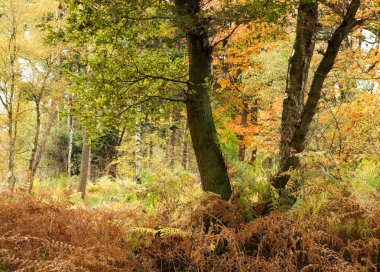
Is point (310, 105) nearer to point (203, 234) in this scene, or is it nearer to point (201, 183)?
point (201, 183)

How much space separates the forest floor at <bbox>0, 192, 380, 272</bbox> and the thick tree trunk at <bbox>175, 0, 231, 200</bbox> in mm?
761

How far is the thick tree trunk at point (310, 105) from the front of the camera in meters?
4.73

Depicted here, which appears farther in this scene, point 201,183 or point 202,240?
point 201,183

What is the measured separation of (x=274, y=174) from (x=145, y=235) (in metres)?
2.42

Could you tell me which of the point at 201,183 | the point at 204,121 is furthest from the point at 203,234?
the point at 204,121

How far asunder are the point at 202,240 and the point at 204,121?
213 cm

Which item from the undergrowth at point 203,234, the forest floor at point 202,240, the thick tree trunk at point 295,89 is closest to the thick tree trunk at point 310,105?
the thick tree trunk at point 295,89

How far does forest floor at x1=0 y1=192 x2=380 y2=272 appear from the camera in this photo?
3270 mm

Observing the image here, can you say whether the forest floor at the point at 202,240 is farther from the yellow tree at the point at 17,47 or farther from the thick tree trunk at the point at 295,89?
the yellow tree at the point at 17,47

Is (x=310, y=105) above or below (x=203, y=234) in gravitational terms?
above

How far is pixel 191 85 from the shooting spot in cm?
523

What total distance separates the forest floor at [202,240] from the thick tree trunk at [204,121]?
761 millimetres

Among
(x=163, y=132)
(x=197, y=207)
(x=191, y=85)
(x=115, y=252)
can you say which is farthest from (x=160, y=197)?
(x=163, y=132)

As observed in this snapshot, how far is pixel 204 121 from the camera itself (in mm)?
5301
